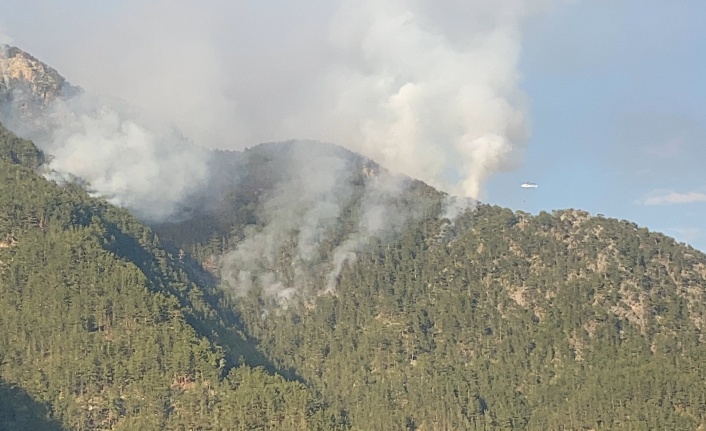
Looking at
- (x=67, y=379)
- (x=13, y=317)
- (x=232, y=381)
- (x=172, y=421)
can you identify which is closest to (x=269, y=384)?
(x=232, y=381)

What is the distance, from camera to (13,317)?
199125 mm

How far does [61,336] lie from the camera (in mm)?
197625

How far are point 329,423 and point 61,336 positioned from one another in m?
56.1

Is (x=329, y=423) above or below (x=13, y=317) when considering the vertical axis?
below

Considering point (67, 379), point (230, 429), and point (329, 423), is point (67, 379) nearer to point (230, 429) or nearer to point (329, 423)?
point (230, 429)

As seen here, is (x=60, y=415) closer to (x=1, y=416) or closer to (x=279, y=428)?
(x=1, y=416)

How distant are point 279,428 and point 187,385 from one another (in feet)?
72.4

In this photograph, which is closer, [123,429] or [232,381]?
[123,429]

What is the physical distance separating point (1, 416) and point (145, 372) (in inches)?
1093

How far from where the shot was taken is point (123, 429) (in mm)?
179125

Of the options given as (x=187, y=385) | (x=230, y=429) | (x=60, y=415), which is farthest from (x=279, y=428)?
(x=60, y=415)

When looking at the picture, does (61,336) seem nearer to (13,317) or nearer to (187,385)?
(13,317)

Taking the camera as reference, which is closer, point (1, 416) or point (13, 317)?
point (1, 416)

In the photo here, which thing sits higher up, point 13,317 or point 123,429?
point 13,317
